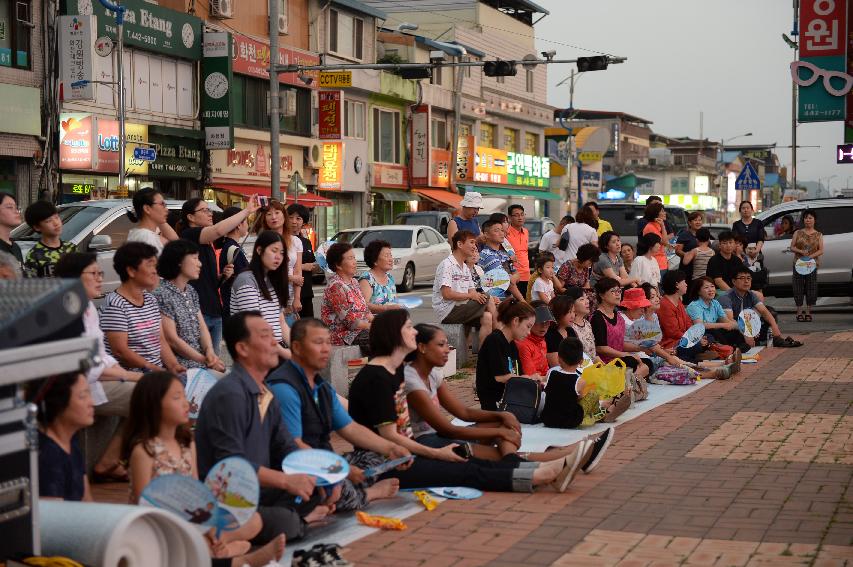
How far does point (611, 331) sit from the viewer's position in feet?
42.3

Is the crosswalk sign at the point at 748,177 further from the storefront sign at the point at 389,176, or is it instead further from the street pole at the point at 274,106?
the storefront sign at the point at 389,176

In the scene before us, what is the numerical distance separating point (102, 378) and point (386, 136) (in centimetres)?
4047

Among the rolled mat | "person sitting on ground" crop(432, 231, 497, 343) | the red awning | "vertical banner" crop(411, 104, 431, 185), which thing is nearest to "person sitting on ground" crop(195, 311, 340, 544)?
the rolled mat

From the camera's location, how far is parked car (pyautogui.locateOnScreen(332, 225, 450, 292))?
1148 inches

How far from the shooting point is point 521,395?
10469 millimetres

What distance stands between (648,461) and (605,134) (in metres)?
53.4

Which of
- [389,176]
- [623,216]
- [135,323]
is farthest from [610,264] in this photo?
[389,176]

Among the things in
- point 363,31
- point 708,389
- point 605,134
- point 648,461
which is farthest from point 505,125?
point 648,461

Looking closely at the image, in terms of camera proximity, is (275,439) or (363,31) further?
(363,31)

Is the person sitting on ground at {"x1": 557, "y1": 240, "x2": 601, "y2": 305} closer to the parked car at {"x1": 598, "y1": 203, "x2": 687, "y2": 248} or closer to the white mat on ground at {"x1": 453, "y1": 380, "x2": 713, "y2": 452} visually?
the white mat on ground at {"x1": 453, "y1": 380, "x2": 713, "y2": 452}

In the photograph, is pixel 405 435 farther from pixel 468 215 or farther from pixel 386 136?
pixel 386 136

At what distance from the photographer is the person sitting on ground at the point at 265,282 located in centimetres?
977

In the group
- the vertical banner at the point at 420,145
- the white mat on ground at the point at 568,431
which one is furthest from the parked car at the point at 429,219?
the white mat on ground at the point at 568,431

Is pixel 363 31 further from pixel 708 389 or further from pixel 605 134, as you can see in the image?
pixel 708 389
